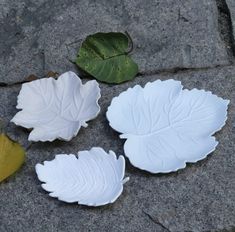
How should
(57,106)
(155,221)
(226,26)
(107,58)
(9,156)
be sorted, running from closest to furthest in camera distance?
1. (155,221)
2. (9,156)
3. (57,106)
4. (107,58)
5. (226,26)

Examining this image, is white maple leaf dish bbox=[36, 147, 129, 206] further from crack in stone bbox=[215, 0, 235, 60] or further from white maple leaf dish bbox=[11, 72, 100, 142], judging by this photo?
crack in stone bbox=[215, 0, 235, 60]

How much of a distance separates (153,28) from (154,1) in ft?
0.39

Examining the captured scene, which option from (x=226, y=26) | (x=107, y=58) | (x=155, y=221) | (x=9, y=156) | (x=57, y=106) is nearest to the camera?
(x=155, y=221)

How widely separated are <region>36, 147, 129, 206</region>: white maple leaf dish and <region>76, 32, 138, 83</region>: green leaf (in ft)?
0.99

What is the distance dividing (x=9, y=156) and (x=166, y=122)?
1.22 feet

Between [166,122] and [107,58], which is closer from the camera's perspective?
[166,122]

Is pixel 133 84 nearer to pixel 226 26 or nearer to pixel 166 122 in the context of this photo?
pixel 166 122

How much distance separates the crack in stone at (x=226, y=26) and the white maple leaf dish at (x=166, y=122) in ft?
0.73

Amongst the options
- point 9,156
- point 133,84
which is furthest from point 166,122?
point 9,156

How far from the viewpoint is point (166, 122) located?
5.44 ft

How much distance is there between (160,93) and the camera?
68.2 inches

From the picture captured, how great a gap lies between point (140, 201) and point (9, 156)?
31 cm

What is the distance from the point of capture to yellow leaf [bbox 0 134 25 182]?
1551 millimetres

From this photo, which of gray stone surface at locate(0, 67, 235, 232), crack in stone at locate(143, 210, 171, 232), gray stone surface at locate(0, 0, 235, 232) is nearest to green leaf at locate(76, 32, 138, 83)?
gray stone surface at locate(0, 0, 235, 232)
